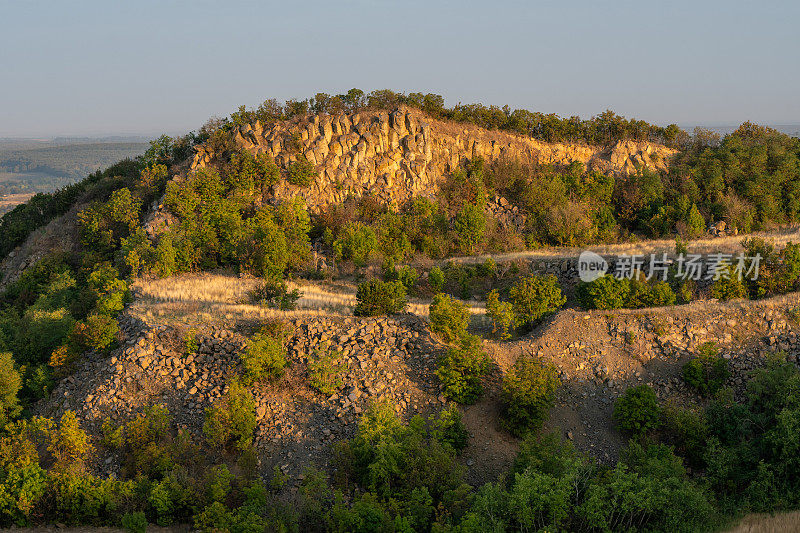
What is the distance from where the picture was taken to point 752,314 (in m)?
19.6

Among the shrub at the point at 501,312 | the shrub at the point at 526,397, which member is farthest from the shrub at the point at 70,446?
the shrub at the point at 501,312

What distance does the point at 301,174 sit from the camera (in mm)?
30516

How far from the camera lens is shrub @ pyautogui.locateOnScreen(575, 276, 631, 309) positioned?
1984 centimetres

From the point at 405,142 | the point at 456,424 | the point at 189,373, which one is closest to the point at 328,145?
the point at 405,142

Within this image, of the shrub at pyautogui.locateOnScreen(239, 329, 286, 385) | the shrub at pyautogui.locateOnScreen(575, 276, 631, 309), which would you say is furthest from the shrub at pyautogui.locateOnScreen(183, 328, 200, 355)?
the shrub at pyautogui.locateOnScreen(575, 276, 631, 309)

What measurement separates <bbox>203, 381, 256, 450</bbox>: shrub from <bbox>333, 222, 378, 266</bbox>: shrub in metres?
13.4

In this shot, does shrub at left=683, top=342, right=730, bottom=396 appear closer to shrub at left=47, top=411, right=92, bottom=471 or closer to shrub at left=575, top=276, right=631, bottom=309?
shrub at left=575, top=276, right=631, bottom=309

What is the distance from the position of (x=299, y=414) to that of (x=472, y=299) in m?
11.8

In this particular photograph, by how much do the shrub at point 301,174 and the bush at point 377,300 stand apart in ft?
41.5

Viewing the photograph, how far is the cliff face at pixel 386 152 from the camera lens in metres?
31.5

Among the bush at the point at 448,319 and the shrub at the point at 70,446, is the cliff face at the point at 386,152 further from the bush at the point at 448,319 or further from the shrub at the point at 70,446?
the shrub at the point at 70,446

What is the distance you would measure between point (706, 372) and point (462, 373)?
8.28 metres

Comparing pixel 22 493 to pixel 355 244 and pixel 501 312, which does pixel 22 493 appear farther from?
pixel 355 244

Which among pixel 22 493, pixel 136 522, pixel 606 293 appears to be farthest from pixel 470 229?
pixel 22 493
